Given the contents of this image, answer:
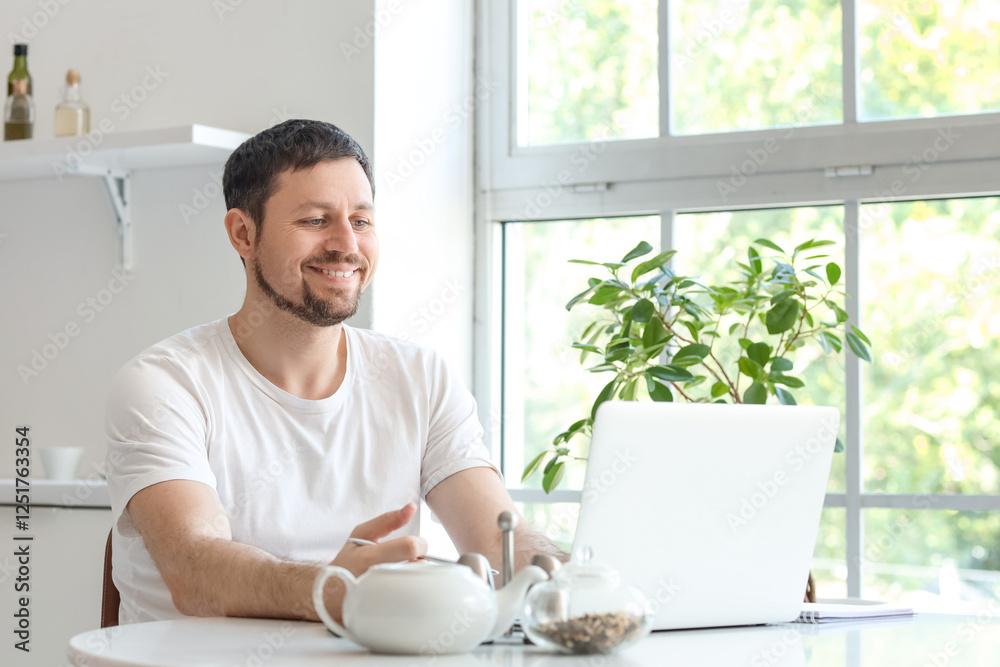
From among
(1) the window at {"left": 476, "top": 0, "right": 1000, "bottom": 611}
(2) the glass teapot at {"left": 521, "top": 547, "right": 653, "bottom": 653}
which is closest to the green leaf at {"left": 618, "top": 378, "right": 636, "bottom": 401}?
(1) the window at {"left": 476, "top": 0, "right": 1000, "bottom": 611}

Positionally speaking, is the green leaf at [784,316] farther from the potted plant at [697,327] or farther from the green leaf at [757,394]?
the green leaf at [757,394]

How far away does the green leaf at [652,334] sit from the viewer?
6.75 feet

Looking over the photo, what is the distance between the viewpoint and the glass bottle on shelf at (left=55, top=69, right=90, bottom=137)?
259cm

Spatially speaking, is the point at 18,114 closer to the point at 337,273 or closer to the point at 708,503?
the point at 337,273

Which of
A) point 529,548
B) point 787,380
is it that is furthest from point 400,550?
point 787,380

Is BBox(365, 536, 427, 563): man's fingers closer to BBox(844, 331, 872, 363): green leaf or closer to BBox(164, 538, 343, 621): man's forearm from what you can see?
BBox(164, 538, 343, 621): man's forearm

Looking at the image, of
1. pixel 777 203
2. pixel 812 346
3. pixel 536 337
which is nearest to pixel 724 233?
pixel 777 203

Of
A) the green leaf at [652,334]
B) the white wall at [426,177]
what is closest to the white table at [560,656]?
the green leaf at [652,334]

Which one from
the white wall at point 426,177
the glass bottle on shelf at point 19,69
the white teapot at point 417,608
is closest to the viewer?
the white teapot at point 417,608

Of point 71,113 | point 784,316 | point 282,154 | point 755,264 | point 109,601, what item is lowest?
point 109,601

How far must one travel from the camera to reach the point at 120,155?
2.46m

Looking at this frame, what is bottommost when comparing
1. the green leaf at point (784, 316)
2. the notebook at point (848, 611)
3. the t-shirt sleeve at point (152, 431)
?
the notebook at point (848, 611)

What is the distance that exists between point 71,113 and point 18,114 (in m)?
0.16

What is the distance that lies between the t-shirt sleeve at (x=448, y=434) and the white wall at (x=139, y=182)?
2.45ft
